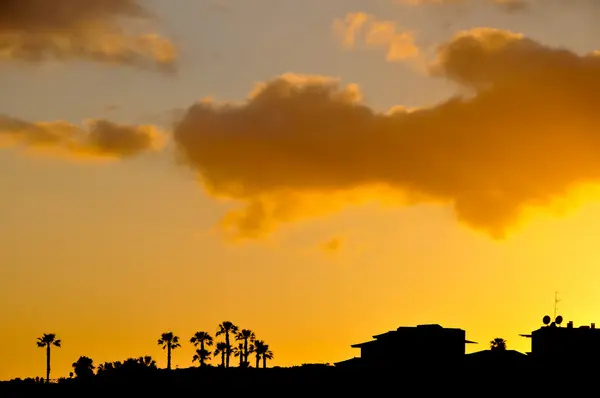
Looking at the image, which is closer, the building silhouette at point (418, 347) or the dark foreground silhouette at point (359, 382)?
the dark foreground silhouette at point (359, 382)

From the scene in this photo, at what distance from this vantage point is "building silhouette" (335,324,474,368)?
456 feet

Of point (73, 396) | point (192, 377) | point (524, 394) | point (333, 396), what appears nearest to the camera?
point (524, 394)

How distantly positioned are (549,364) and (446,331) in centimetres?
1302

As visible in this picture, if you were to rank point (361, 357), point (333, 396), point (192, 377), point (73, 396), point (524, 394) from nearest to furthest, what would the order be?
point (524, 394)
point (333, 396)
point (361, 357)
point (73, 396)
point (192, 377)

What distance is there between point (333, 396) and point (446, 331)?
13.6 m

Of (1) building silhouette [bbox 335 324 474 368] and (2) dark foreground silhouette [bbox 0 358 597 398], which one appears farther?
(1) building silhouette [bbox 335 324 474 368]

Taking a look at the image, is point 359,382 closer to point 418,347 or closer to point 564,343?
point 418,347

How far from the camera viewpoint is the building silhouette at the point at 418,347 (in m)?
139

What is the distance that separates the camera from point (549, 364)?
13112 cm

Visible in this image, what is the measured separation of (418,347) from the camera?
13950 centimetres

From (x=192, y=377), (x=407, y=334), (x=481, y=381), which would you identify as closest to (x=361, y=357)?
(x=407, y=334)

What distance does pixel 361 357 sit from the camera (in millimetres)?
144875

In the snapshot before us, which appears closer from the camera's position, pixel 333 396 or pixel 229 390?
pixel 333 396

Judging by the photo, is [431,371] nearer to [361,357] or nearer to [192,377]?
[361,357]
